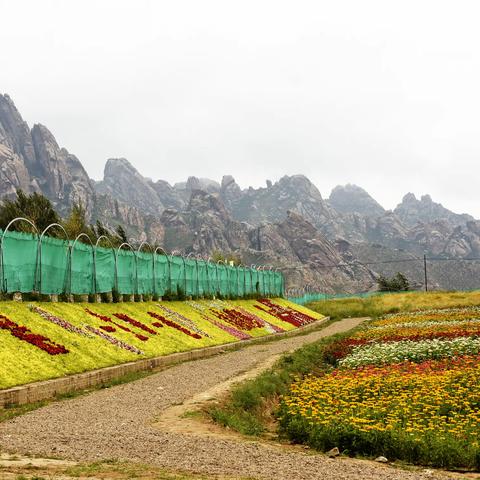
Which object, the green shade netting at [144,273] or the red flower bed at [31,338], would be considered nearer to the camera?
the red flower bed at [31,338]

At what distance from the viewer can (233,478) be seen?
869 cm

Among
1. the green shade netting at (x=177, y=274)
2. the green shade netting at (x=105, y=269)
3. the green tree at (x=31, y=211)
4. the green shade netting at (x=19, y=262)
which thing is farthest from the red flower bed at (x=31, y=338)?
the green tree at (x=31, y=211)

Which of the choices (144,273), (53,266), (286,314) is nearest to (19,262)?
(53,266)

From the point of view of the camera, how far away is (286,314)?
2532 inches

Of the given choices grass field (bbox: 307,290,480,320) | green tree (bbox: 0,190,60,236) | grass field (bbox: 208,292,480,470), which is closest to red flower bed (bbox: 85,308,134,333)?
grass field (bbox: 208,292,480,470)

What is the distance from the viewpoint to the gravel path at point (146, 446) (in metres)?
9.68

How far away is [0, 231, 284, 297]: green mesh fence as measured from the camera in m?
27.4

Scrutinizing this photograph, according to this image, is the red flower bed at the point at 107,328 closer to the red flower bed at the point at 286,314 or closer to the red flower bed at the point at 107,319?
the red flower bed at the point at 107,319

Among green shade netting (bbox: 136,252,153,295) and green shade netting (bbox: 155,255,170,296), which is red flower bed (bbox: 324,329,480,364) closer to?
green shade netting (bbox: 136,252,153,295)

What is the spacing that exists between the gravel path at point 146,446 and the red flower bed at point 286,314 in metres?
43.5

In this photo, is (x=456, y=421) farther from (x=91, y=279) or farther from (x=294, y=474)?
(x=91, y=279)

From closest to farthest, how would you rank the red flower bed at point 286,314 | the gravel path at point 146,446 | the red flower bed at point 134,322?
the gravel path at point 146,446
the red flower bed at point 134,322
the red flower bed at point 286,314

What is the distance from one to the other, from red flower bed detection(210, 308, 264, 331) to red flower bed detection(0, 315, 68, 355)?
2431cm

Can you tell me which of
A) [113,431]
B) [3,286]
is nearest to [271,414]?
[113,431]
